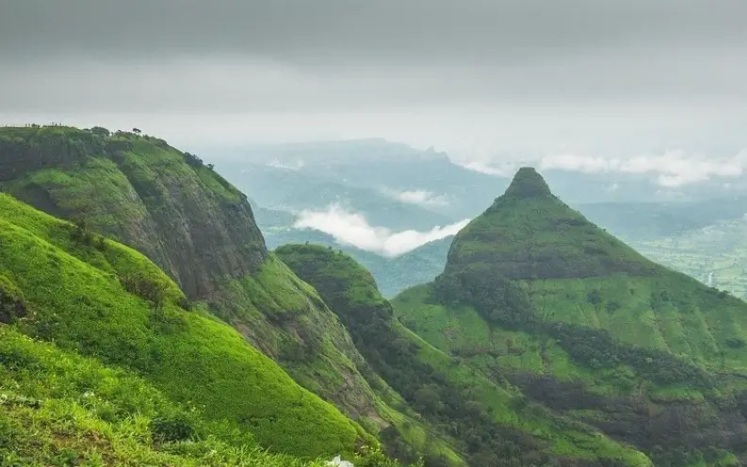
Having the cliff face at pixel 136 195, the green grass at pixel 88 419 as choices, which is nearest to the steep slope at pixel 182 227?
the cliff face at pixel 136 195

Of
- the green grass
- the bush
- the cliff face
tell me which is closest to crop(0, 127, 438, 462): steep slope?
the cliff face

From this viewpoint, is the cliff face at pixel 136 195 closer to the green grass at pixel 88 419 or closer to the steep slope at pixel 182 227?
the steep slope at pixel 182 227

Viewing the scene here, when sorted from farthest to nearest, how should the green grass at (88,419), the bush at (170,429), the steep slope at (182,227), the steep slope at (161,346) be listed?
the steep slope at (182,227), the steep slope at (161,346), the bush at (170,429), the green grass at (88,419)

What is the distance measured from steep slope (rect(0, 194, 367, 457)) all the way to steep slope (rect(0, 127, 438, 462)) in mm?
67590

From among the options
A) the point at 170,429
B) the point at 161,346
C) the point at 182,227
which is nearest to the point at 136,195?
the point at 182,227

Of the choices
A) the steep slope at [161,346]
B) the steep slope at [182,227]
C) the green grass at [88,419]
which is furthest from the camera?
the steep slope at [182,227]

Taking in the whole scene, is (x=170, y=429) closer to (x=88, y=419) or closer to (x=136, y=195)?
(x=88, y=419)

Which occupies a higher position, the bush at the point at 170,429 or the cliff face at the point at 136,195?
the cliff face at the point at 136,195

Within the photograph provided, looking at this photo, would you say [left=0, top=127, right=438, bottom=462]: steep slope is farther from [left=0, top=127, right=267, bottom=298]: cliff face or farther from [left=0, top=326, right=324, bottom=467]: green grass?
[left=0, top=326, right=324, bottom=467]: green grass

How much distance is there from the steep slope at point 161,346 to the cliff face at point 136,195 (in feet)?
206

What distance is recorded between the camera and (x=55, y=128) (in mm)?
160000

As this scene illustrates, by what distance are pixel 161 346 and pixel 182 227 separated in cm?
10978

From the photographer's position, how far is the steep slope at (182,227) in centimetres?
14088

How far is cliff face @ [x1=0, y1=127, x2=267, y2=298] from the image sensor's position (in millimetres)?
138250
